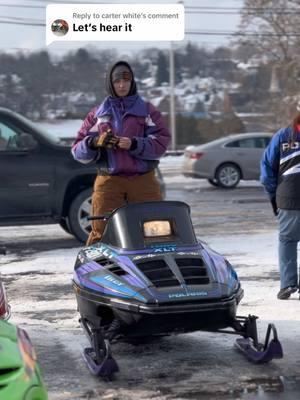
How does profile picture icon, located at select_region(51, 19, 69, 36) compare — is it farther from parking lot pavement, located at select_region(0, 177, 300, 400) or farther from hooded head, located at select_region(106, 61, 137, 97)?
hooded head, located at select_region(106, 61, 137, 97)

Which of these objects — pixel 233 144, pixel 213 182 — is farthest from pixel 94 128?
pixel 233 144

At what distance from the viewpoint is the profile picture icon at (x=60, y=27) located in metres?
18.4

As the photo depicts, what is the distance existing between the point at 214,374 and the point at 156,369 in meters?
0.38

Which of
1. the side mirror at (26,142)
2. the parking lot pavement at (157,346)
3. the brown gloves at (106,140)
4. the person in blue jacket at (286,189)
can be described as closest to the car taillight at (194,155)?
the parking lot pavement at (157,346)

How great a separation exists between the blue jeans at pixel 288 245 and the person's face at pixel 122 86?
1.86m

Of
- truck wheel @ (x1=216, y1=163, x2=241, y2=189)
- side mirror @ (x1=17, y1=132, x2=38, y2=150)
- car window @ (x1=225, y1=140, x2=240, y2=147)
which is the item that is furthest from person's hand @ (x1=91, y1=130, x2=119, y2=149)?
car window @ (x1=225, y1=140, x2=240, y2=147)

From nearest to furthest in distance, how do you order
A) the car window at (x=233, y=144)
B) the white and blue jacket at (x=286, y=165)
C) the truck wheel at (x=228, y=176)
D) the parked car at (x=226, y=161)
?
the white and blue jacket at (x=286, y=165) → the truck wheel at (x=228, y=176) → the parked car at (x=226, y=161) → the car window at (x=233, y=144)

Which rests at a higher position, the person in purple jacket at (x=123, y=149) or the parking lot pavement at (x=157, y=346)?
the person in purple jacket at (x=123, y=149)

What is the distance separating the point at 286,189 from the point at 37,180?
4.30m

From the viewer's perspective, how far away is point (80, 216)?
1075cm

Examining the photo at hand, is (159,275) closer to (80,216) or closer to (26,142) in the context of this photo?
(80,216)

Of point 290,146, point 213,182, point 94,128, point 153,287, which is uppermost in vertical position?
point 94,128

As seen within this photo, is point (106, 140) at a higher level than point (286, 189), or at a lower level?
higher

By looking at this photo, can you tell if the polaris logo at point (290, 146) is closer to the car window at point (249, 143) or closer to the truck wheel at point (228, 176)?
the truck wheel at point (228, 176)
